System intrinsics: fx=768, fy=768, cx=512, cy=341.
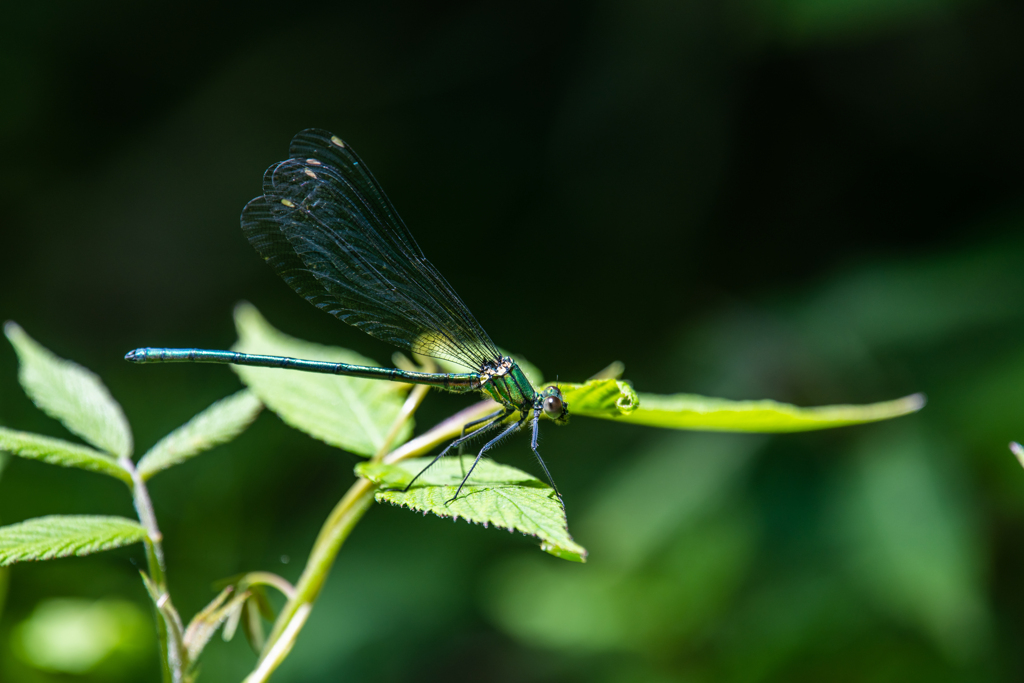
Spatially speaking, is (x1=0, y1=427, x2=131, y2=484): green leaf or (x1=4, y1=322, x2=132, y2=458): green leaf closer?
(x1=0, y1=427, x2=131, y2=484): green leaf

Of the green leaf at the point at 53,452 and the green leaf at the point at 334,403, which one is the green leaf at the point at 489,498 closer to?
the green leaf at the point at 334,403

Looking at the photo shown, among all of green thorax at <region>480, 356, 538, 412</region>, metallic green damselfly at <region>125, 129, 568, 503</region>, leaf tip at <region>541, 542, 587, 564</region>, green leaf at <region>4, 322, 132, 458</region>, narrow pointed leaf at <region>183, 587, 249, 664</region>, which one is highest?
metallic green damselfly at <region>125, 129, 568, 503</region>

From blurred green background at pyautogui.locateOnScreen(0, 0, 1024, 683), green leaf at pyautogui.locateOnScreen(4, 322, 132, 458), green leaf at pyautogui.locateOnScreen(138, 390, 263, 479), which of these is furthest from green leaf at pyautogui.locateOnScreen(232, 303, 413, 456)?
blurred green background at pyautogui.locateOnScreen(0, 0, 1024, 683)

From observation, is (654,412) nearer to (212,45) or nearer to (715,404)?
(715,404)

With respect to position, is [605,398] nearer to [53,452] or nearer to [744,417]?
[744,417]

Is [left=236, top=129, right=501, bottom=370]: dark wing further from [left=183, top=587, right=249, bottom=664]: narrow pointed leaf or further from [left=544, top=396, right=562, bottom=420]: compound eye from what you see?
[left=183, top=587, right=249, bottom=664]: narrow pointed leaf

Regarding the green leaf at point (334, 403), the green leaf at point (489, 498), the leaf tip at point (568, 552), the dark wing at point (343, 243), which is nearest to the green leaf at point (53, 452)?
the green leaf at point (334, 403)

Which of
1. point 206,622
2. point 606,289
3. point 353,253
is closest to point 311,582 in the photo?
point 206,622
